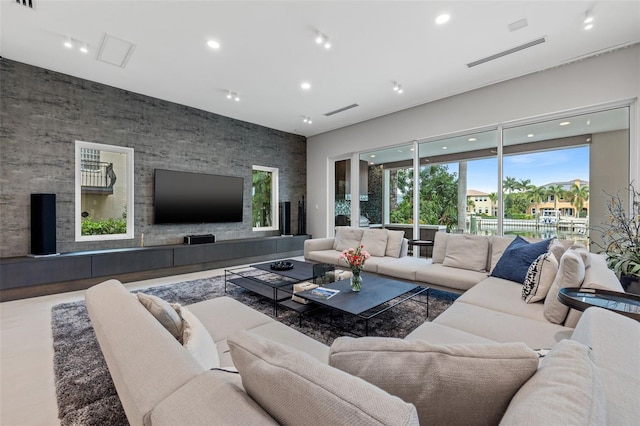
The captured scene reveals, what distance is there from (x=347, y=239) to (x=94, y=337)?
11.8 ft

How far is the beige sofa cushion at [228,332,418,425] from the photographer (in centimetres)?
51

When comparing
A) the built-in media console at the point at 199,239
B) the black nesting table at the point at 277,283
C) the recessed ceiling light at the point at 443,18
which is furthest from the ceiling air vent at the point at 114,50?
the recessed ceiling light at the point at 443,18

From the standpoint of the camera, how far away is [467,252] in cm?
352

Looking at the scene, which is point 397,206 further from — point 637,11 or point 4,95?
point 4,95

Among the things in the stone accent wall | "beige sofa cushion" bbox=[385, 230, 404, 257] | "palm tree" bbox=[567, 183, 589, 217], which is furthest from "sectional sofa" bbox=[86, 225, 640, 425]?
the stone accent wall

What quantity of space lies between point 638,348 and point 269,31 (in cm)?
362

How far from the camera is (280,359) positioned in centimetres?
67

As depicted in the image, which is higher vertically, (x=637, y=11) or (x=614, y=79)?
(x=637, y=11)

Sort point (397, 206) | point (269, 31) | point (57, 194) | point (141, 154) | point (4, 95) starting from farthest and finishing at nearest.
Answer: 1. point (397, 206)
2. point (141, 154)
3. point (57, 194)
4. point (4, 95)
5. point (269, 31)

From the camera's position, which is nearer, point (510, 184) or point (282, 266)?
point (282, 266)

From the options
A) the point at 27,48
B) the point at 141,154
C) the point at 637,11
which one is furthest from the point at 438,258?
the point at 27,48

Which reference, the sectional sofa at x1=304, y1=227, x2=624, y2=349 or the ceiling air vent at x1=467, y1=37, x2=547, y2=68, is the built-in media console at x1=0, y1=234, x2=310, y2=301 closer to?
the sectional sofa at x1=304, y1=227, x2=624, y2=349

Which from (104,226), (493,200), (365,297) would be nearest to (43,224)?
(104,226)

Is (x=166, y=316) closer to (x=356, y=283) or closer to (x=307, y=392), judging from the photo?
(x=307, y=392)
